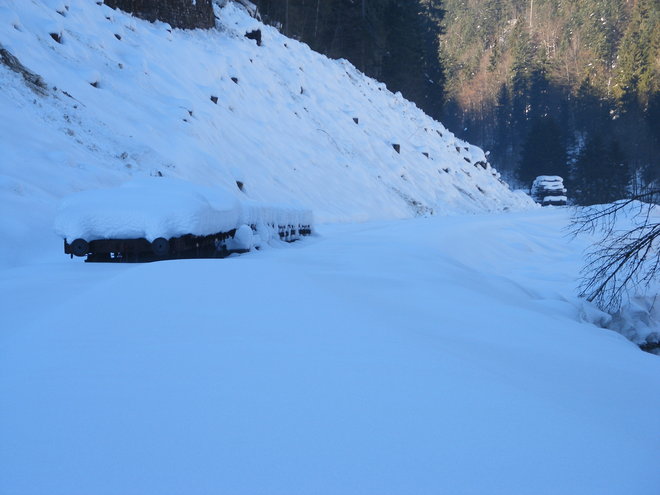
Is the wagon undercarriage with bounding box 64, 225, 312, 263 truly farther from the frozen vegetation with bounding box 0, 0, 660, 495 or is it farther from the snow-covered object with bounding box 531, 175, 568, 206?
the snow-covered object with bounding box 531, 175, 568, 206

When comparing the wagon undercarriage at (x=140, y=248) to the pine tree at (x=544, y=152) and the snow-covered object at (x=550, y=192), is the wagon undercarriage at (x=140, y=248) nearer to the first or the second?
the snow-covered object at (x=550, y=192)

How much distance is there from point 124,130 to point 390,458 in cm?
1038

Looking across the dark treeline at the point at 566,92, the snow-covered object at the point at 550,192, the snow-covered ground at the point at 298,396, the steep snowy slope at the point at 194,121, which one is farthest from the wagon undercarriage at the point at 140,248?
the snow-covered object at the point at 550,192

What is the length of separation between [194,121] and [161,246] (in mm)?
8598

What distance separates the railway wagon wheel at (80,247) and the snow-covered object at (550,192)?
129ft

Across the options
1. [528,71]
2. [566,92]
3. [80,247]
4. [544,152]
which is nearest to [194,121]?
[80,247]

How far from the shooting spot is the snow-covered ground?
1.36m

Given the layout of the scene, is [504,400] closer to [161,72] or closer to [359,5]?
[161,72]

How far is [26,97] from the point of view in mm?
8945

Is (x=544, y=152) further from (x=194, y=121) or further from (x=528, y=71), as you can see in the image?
(x=194, y=121)

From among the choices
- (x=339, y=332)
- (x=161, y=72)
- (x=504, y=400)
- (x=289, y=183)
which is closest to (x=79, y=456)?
(x=339, y=332)

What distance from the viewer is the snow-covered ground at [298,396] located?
1363mm

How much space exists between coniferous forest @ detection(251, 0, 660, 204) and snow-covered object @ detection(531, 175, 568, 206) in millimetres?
1946

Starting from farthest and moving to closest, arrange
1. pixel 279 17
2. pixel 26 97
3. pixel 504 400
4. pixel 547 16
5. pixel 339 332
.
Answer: pixel 547 16, pixel 279 17, pixel 26 97, pixel 339 332, pixel 504 400
